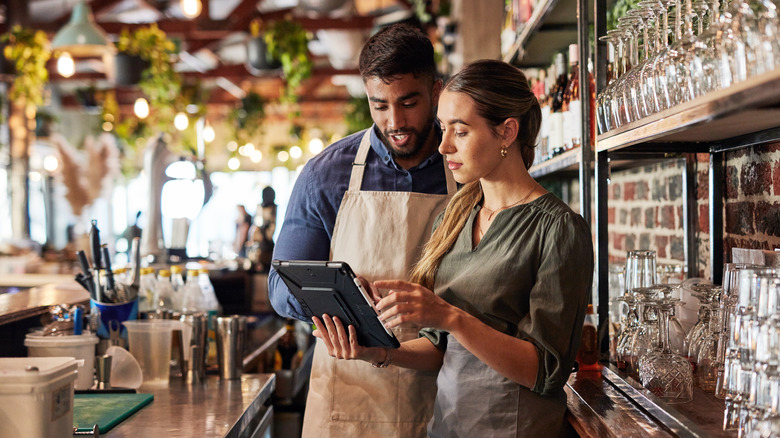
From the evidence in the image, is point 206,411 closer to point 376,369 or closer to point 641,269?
point 376,369

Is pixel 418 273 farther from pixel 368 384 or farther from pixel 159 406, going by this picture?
pixel 159 406

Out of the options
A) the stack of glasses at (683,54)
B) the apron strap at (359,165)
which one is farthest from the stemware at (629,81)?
the apron strap at (359,165)

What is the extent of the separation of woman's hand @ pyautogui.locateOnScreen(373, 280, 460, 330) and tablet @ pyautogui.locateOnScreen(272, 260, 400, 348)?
2.4 inches

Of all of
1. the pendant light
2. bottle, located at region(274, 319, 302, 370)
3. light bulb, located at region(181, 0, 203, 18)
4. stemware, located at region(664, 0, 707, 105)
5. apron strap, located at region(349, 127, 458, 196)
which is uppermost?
light bulb, located at region(181, 0, 203, 18)

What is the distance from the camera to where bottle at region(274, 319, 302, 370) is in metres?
4.31

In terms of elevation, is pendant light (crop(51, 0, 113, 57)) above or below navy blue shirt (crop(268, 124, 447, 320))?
above

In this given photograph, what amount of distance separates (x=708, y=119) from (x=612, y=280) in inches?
58.5

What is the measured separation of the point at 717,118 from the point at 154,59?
23.7 ft

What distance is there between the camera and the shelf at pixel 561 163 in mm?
2346

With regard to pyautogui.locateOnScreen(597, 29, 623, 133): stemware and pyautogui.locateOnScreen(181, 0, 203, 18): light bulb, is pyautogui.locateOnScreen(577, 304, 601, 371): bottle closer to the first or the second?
pyautogui.locateOnScreen(597, 29, 623, 133): stemware

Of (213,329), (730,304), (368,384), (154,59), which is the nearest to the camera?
(730,304)

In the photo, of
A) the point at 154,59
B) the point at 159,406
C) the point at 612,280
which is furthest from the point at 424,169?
the point at 154,59

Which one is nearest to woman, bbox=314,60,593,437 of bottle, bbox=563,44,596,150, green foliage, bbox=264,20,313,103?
bottle, bbox=563,44,596,150

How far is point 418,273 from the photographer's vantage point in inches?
74.6
